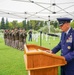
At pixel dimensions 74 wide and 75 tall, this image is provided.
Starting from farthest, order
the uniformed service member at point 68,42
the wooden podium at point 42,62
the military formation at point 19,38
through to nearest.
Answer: the military formation at point 19,38 < the uniformed service member at point 68,42 < the wooden podium at point 42,62

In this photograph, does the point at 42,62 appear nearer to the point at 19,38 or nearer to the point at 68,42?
the point at 68,42

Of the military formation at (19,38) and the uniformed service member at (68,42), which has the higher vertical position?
the uniformed service member at (68,42)

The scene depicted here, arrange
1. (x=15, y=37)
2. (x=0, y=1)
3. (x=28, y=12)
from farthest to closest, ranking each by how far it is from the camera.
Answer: (x=15, y=37)
(x=28, y=12)
(x=0, y=1)

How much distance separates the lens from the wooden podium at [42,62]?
3480mm

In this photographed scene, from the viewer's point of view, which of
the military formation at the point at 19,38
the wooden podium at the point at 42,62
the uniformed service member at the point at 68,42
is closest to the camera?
the wooden podium at the point at 42,62

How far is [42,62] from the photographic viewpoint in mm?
3518

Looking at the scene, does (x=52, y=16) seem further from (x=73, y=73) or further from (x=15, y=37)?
(x=73, y=73)

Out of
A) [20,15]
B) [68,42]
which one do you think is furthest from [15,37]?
[68,42]

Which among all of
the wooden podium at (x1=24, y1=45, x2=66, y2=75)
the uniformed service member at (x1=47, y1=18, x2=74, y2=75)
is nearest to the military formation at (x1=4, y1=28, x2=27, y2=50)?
the uniformed service member at (x1=47, y1=18, x2=74, y2=75)

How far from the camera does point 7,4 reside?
1350 centimetres

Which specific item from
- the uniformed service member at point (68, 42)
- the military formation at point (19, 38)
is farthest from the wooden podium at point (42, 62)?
the military formation at point (19, 38)

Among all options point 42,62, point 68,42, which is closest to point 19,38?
point 68,42

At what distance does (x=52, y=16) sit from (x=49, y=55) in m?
11.9

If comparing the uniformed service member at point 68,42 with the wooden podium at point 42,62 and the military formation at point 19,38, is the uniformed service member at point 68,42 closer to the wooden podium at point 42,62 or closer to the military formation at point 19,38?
the wooden podium at point 42,62
